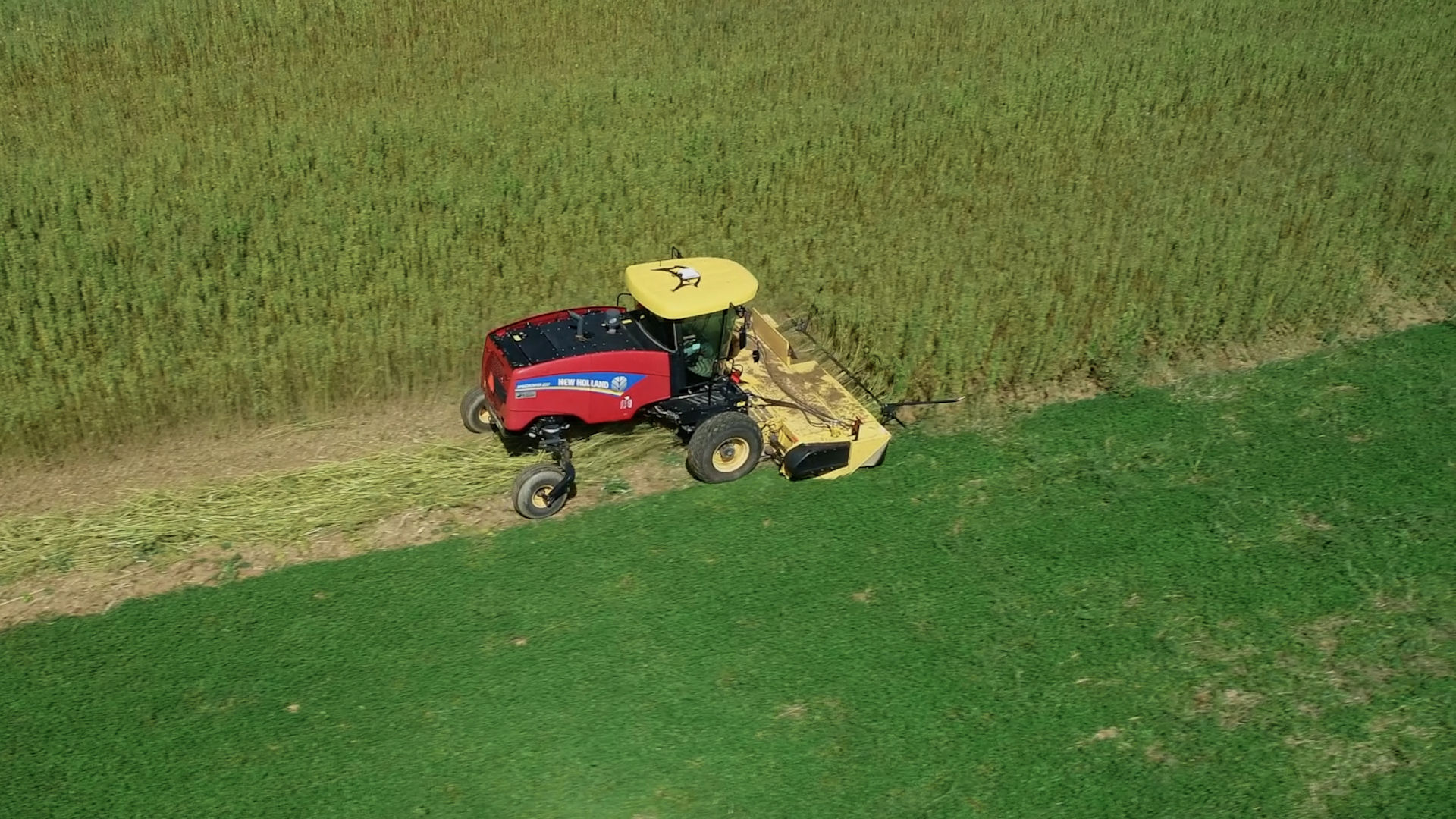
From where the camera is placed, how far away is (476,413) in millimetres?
11383

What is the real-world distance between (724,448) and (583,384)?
139cm

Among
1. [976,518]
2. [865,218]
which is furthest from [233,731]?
[865,218]

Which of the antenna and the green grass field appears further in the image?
the antenna

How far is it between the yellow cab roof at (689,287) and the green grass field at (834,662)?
1659 mm

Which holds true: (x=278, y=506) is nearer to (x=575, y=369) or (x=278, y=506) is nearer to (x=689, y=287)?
(x=575, y=369)

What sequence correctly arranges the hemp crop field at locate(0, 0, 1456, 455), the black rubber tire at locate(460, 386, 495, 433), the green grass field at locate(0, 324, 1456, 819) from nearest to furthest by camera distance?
the green grass field at locate(0, 324, 1456, 819) → the black rubber tire at locate(460, 386, 495, 433) → the hemp crop field at locate(0, 0, 1456, 455)

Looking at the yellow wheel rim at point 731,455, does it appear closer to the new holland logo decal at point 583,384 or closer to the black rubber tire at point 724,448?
the black rubber tire at point 724,448

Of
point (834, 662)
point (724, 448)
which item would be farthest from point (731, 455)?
point (834, 662)

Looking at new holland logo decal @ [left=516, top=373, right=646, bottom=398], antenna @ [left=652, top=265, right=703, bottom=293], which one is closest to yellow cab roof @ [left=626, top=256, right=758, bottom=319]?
antenna @ [left=652, top=265, right=703, bottom=293]

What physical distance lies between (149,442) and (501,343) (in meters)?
3.83

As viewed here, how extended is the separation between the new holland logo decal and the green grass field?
1.08 m

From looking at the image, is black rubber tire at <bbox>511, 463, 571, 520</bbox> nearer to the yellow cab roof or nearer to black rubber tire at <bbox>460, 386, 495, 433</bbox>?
black rubber tire at <bbox>460, 386, 495, 433</bbox>

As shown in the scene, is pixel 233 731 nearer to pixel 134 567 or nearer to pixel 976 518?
pixel 134 567

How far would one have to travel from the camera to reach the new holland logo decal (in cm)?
997
